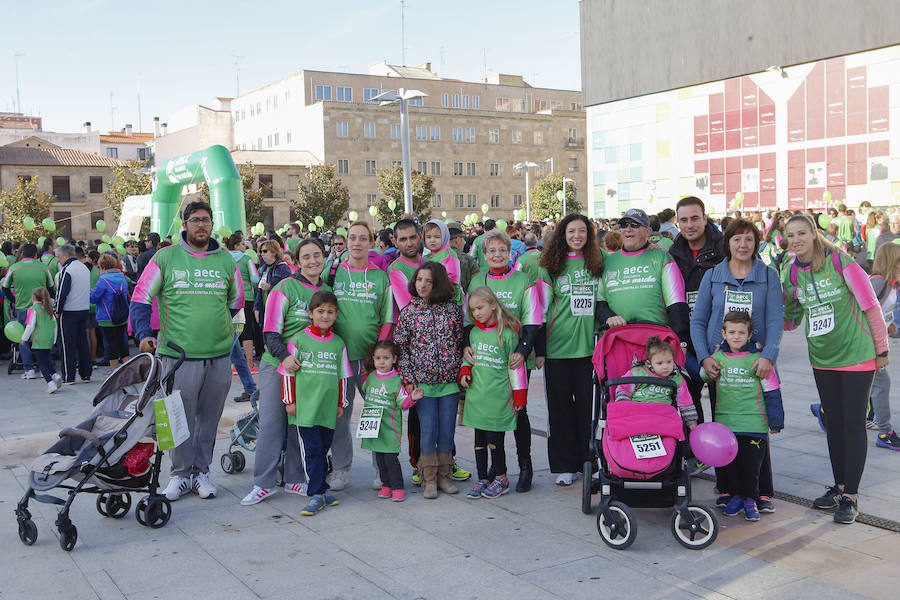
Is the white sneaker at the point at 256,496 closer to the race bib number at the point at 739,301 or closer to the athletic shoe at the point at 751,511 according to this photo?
the athletic shoe at the point at 751,511

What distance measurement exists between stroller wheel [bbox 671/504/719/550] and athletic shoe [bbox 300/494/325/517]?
7.59 feet

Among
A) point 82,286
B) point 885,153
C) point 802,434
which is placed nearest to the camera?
point 802,434

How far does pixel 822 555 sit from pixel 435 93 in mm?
78663

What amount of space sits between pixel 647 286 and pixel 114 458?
11.7 ft

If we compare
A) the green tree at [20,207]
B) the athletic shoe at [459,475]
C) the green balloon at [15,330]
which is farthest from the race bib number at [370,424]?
the green tree at [20,207]

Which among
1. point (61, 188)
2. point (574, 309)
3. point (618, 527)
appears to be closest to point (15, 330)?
point (574, 309)

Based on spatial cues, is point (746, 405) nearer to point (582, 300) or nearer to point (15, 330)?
point (582, 300)

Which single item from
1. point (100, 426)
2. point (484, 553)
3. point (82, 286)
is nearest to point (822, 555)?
point (484, 553)

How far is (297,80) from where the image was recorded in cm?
7606

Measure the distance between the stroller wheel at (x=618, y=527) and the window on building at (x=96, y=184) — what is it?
240ft

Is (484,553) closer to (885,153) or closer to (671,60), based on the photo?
(885,153)

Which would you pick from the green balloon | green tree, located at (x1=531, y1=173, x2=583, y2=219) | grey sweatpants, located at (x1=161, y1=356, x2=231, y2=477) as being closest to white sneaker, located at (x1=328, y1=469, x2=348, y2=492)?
grey sweatpants, located at (x1=161, y1=356, x2=231, y2=477)

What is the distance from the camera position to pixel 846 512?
17.0 feet

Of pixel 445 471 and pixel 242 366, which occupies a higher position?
pixel 242 366
